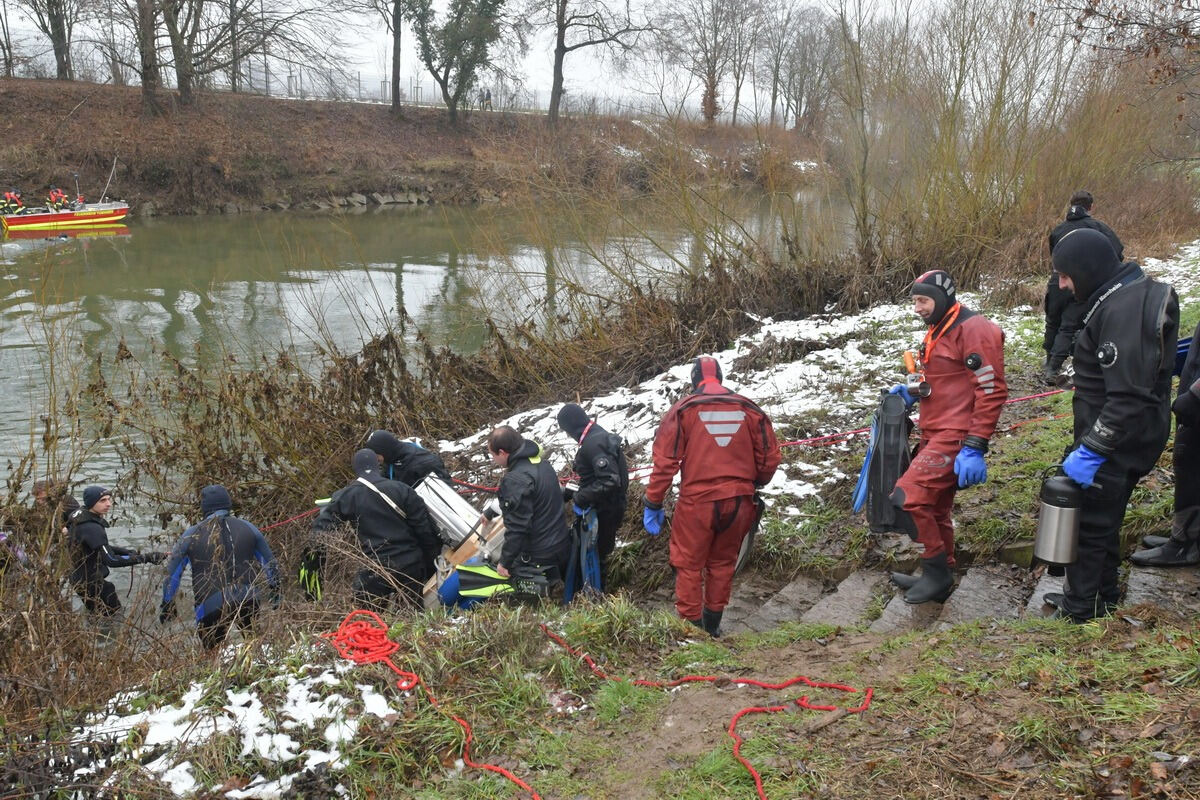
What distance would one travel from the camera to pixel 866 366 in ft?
30.4

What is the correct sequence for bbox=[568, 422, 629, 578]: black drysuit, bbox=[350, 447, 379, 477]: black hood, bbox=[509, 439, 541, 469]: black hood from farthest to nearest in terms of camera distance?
bbox=[350, 447, 379, 477]: black hood → bbox=[568, 422, 629, 578]: black drysuit → bbox=[509, 439, 541, 469]: black hood

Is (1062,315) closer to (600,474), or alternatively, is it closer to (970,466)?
(970,466)

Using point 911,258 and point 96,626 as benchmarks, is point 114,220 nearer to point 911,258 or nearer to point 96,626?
point 911,258

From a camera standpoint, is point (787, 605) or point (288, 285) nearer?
point (787, 605)

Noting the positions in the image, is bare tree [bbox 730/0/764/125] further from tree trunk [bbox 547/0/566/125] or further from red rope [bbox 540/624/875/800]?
tree trunk [bbox 547/0/566/125]

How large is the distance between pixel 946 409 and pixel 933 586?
3.33 feet

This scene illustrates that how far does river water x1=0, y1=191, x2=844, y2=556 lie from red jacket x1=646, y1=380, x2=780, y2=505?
4.13m

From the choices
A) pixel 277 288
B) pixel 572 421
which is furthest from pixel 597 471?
pixel 277 288

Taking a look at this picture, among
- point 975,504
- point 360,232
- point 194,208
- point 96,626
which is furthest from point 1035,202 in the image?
point 194,208

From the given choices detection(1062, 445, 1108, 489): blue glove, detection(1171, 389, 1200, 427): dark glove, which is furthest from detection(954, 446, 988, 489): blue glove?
detection(1171, 389, 1200, 427): dark glove

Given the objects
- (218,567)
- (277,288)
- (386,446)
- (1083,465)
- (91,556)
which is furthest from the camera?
(277,288)

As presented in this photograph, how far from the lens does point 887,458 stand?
5031 millimetres

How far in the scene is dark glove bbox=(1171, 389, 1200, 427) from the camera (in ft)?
13.4

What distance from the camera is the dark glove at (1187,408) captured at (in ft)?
13.4
